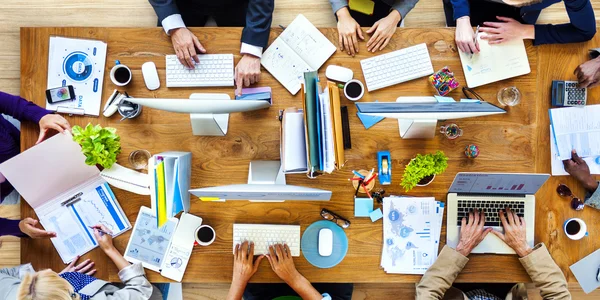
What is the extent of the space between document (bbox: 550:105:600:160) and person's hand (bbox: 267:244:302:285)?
1216 millimetres

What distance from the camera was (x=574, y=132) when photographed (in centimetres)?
178

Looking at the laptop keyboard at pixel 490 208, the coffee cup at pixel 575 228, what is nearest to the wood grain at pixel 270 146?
the laptop keyboard at pixel 490 208

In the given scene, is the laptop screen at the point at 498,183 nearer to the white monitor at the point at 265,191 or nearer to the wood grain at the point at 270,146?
the wood grain at the point at 270,146

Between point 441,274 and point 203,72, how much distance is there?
50.9 inches

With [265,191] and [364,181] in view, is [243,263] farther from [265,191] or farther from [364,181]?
[364,181]

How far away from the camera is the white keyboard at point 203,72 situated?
5.85 ft

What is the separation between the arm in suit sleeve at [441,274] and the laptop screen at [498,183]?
26cm

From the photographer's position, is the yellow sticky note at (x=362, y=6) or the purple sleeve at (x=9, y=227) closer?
the purple sleeve at (x=9, y=227)

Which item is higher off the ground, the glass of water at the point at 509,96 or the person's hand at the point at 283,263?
the glass of water at the point at 509,96

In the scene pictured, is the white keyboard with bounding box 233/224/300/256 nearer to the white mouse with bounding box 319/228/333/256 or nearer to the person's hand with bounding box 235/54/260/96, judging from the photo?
the white mouse with bounding box 319/228/333/256

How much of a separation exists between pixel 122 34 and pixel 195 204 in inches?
31.0

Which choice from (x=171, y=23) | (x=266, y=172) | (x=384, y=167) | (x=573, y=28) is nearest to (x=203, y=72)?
(x=171, y=23)

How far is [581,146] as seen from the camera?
1776mm

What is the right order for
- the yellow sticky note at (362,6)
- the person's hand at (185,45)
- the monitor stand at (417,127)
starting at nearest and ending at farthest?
the monitor stand at (417,127)
the person's hand at (185,45)
the yellow sticky note at (362,6)
